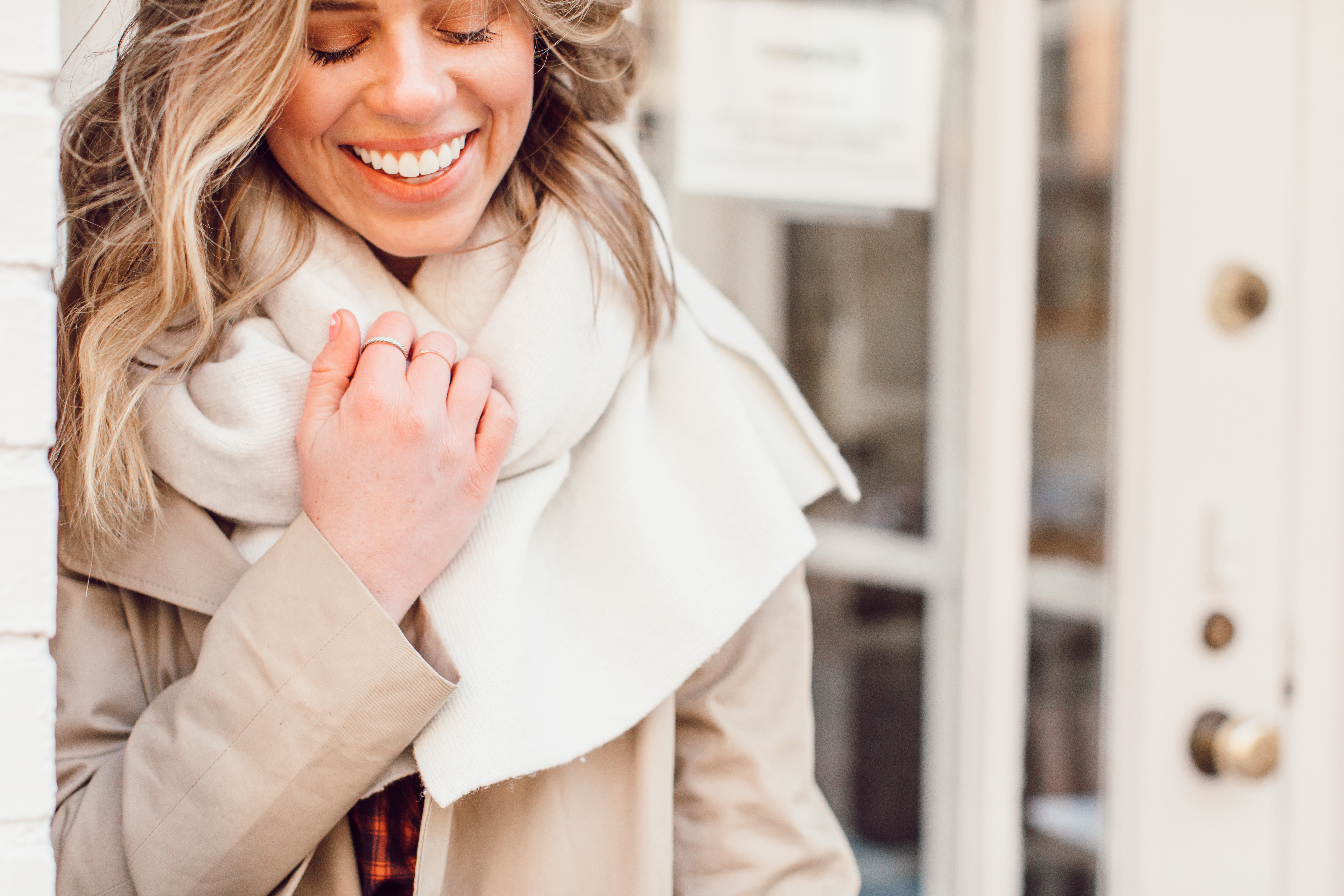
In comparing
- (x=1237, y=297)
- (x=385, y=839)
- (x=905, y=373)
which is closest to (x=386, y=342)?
(x=385, y=839)

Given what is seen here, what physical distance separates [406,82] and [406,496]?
283 mm

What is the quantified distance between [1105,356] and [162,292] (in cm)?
145

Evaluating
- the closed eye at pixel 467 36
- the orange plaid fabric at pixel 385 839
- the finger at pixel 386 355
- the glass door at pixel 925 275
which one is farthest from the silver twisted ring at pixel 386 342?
the glass door at pixel 925 275

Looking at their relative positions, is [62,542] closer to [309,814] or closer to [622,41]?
[309,814]

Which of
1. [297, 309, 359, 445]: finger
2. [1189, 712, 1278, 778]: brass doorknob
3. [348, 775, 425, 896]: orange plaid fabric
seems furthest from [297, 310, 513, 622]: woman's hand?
[1189, 712, 1278, 778]: brass doorknob

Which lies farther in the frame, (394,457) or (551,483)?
(551,483)

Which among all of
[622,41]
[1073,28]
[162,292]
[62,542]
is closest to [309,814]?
[62,542]

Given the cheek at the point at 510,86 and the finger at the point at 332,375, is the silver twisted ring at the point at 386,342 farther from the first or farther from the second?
the cheek at the point at 510,86

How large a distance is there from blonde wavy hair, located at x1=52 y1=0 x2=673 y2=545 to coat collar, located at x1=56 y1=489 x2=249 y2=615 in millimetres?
15

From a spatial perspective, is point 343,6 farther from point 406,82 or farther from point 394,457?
point 394,457

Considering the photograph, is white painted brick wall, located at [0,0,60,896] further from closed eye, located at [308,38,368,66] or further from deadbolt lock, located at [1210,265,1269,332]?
deadbolt lock, located at [1210,265,1269,332]

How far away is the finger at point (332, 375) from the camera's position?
0.78 meters

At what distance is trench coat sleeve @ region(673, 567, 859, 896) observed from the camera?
938 millimetres

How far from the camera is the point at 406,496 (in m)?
0.76
